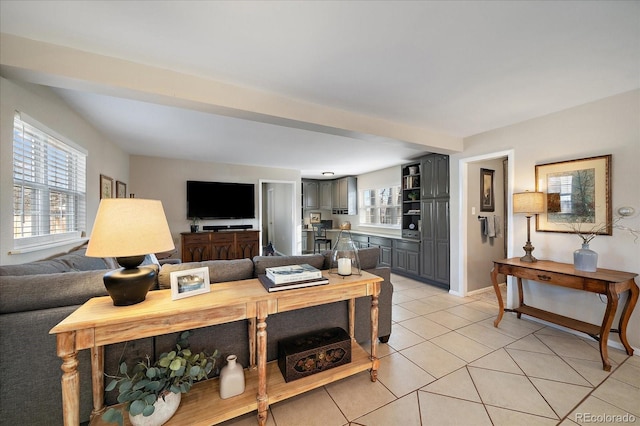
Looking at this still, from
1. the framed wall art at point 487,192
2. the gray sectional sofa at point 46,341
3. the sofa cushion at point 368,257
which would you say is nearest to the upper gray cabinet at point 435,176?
the framed wall art at point 487,192

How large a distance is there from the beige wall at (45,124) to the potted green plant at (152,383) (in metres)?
1.30

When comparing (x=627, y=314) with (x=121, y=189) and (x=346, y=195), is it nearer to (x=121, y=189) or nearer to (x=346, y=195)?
(x=346, y=195)

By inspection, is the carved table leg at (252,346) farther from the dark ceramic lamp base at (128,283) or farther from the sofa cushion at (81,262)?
the sofa cushion at (81,262)

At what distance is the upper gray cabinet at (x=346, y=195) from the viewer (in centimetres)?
698

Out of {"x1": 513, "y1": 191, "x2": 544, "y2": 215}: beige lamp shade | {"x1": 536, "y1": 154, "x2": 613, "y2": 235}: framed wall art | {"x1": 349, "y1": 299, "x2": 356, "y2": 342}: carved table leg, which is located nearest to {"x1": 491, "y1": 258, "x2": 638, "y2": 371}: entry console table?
{"x1": 536, "y1": 154, "x2": 613, "y2": 235}: framed wall art

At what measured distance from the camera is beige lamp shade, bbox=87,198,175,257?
1194mm

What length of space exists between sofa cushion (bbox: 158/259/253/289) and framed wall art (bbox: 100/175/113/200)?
7.99 feet

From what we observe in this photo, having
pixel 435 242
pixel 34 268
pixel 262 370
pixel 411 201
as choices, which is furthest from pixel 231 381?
pixel 411 201

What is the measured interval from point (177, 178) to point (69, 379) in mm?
4732

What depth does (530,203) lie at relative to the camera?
267 centimetres

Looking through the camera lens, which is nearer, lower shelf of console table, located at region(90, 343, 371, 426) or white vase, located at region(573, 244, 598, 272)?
lower shelf of console table, located at region(90, 343, 371, 426)

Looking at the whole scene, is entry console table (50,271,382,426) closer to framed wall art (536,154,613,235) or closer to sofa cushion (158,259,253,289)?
sofa cushion (158,259,253,289)

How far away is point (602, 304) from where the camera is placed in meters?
2.44

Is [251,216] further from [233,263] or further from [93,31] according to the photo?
[93,31]
